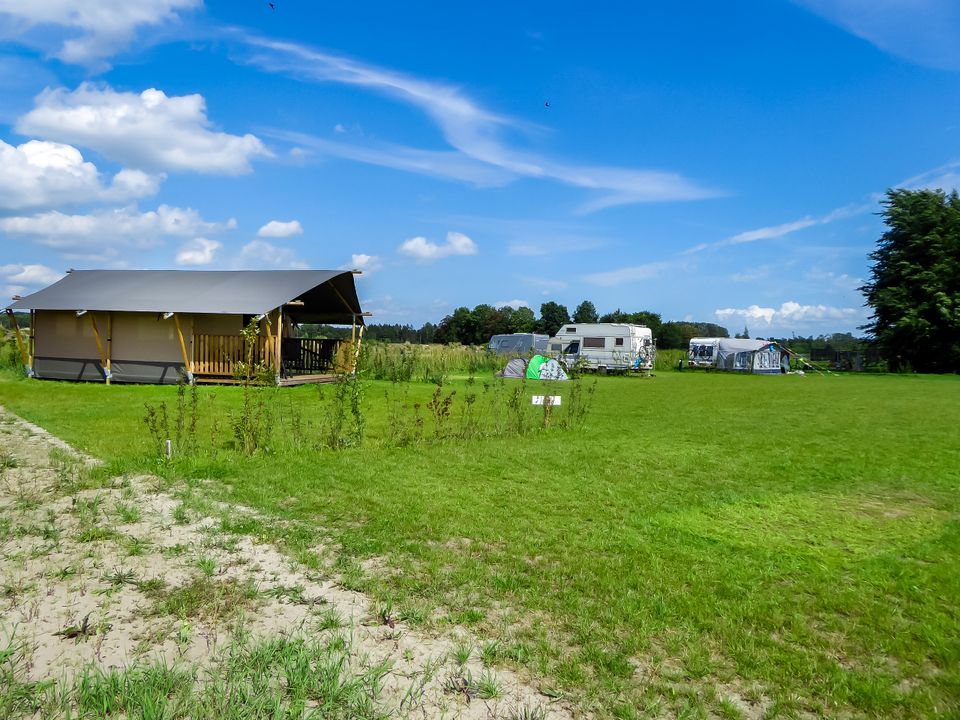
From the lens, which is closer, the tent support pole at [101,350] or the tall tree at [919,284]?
the tent support pole at [101,350]

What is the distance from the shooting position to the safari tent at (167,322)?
19.0 metres

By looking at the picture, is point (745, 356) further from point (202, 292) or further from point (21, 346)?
point (21, 346)

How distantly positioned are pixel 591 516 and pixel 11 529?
4.67m

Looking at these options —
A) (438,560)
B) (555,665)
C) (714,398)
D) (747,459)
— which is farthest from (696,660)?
(714,398)

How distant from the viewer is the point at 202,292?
66.3 feet

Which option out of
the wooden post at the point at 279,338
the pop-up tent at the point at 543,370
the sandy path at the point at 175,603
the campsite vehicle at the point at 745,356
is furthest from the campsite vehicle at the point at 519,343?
the sandy path at the point at 175,603

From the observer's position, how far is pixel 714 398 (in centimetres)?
1888

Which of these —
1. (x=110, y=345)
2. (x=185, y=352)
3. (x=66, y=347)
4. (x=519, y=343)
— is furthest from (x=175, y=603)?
(x=519, y=343)

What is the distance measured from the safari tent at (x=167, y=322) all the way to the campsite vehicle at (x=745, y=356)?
24613 millimetres

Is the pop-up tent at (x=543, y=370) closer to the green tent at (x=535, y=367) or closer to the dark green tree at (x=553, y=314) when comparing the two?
the green tent at (x=535, y=367)

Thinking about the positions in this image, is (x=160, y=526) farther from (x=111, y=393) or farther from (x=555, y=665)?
(x=111, y=393)

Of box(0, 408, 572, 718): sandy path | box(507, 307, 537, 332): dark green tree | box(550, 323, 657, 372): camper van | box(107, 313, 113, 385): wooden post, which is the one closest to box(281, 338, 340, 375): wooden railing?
box(107, 313, 113, 385): wooden post

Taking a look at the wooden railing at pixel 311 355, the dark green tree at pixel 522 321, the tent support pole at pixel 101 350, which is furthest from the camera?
the dark green tree at pixel 522 321

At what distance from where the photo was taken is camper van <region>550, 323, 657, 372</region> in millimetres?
32719
